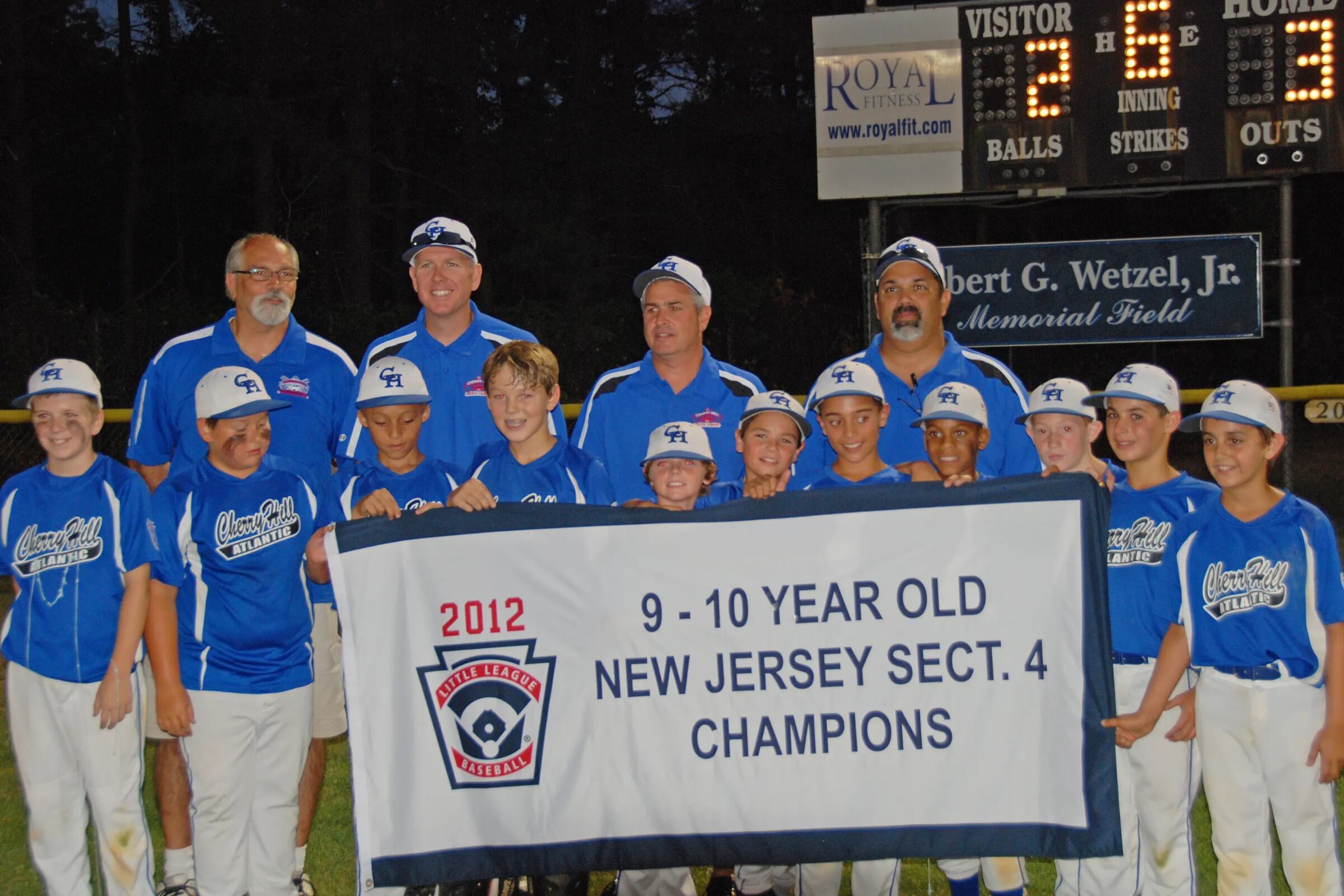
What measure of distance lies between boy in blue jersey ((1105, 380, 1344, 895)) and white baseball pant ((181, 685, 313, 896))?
104 inches

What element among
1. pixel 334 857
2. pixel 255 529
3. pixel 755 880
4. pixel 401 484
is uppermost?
pixel 401 484

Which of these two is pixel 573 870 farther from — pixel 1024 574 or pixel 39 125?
pixel 39 125

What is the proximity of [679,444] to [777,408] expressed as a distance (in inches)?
14.0

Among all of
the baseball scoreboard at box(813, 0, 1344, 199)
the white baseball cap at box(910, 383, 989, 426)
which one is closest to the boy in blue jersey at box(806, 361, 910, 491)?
the white baseball cap at box(910, 383, 989, 426)

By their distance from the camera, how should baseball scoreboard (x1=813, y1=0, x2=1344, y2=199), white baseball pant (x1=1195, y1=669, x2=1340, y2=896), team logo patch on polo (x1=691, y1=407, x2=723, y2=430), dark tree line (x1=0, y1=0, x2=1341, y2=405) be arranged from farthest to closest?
1. dark tree line (x1=0, y1=0, x2=1341, y2=405)
2. baseball scoreboard (x1=813, y1=0, x2=1344, y2=199)
3. team logo patch on polo (x1=691, y1=407, x2=723, y2=430)
4. white baseball pant (x1=1195, y1=669, x2=1340, y2=896)

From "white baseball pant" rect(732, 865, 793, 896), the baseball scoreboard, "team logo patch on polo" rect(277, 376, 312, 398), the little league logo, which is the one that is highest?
the baseball scoreboard

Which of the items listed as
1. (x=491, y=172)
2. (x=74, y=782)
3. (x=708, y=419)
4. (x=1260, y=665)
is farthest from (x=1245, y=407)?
(x=491, y=172)

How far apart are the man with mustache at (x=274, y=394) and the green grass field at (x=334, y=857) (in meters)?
0.21

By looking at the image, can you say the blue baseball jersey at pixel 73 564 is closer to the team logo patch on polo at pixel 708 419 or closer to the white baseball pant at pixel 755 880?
the team logo patch on polo at pixel 708 419

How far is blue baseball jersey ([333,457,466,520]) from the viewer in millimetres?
4797

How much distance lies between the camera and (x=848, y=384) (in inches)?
185

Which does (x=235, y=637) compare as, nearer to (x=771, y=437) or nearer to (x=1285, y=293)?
(x=771, y=437)

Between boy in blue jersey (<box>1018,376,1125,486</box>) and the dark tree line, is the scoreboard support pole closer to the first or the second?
boy in blue jersey (<box>1018,376,1125,486</box>)

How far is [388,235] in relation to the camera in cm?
3106
